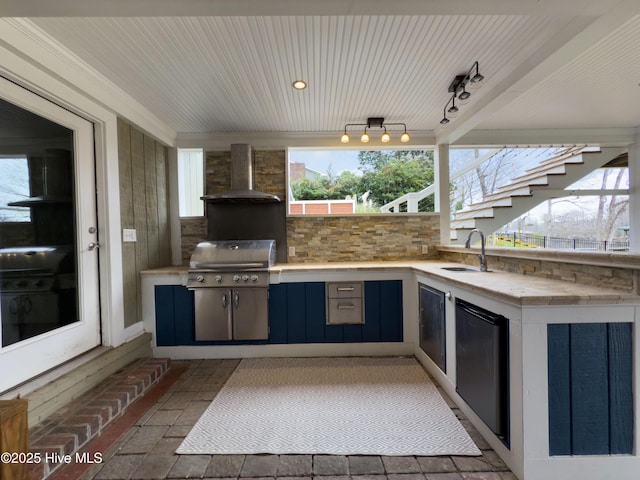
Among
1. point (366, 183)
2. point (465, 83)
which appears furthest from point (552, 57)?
point (366, 183)

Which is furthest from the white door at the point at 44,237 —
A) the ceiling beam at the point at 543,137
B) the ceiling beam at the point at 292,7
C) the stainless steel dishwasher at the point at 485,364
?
the ceiling beam at the point at 543,137

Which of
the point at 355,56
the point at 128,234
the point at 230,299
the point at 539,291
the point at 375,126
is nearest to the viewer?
the point at 539,291

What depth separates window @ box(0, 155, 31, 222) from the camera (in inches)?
65.6

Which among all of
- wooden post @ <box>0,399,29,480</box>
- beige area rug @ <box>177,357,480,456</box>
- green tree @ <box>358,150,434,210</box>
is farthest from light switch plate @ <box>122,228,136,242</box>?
green tree @ <box>358,150,434,210</box>

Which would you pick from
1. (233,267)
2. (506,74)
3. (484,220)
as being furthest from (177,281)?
(484,220)

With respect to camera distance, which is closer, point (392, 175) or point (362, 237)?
point (362, 237)

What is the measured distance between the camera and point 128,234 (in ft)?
8.63

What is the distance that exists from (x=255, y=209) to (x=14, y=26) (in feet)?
7.35

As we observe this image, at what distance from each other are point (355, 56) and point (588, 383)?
234 cm

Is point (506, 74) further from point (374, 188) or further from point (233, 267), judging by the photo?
point (233, 267)

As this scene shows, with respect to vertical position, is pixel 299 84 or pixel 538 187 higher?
pixel 299 84

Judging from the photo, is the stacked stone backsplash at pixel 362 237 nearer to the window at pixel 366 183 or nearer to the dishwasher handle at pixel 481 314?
the window at pixel 366 183

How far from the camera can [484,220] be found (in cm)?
415

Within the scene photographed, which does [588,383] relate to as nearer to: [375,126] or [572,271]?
[572,271]
